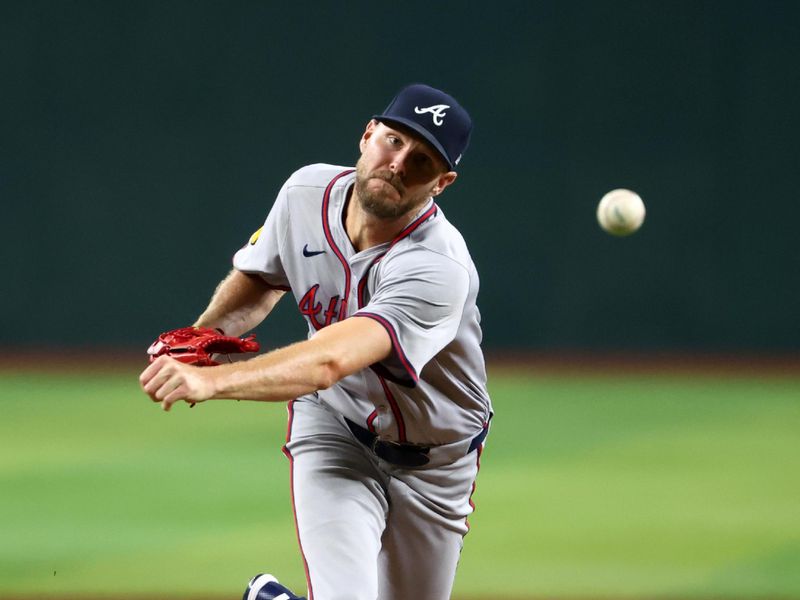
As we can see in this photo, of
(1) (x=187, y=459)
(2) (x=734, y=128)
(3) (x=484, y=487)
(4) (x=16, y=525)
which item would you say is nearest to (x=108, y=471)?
(1) (x=187, y=459)

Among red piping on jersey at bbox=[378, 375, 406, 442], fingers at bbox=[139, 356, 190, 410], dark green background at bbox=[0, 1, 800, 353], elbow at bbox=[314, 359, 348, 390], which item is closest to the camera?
fingers at bbox=[139, 356, 190, 410]

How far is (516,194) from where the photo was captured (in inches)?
550

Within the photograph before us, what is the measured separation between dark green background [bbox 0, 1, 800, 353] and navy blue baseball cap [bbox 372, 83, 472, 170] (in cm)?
934

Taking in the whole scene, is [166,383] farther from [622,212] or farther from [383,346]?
[622,212]

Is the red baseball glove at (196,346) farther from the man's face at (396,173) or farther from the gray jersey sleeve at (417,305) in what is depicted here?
the man's face at (396,173)

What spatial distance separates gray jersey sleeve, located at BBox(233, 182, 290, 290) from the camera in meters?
4.83

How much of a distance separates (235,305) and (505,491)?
3.91 m

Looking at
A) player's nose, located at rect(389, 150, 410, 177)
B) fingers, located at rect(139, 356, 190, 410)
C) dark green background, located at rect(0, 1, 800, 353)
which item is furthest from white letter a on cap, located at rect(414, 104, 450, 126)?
dark green background, located at rect(0, 1, 800, 353)

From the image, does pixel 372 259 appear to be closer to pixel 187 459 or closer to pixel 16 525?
pixel 16 525

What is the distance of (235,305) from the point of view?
5.00 m

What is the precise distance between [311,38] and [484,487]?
6.79 metres

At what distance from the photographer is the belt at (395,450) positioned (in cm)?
474

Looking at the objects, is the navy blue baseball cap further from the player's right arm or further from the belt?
the belt

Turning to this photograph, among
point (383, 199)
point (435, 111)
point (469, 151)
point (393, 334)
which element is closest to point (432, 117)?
point (435, 111)
